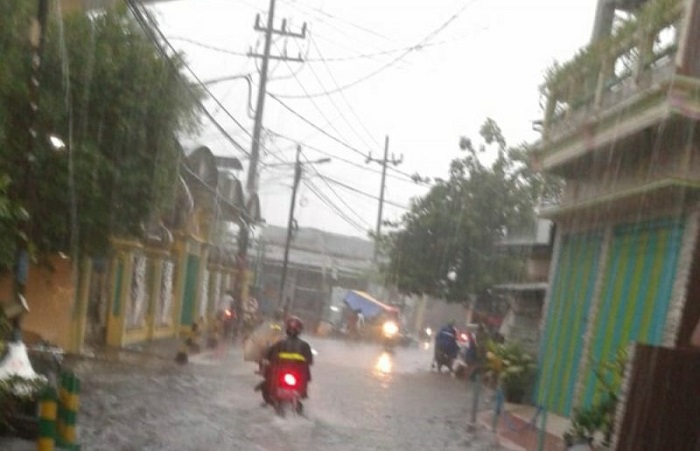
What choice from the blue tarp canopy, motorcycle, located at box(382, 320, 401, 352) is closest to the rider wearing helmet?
motorcycle, located at box(382, 320, 401, 352)

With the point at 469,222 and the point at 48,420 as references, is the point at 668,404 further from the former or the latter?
the point at 469,222

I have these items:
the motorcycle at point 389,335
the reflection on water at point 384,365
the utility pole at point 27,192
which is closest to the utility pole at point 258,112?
the reflection on water at point 384,365

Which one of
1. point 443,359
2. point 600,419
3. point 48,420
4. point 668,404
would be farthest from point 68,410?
point 443,359

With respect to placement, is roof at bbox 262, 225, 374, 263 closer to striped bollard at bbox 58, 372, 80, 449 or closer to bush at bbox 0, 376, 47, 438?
bush at bbox 0, 376, 47, 438

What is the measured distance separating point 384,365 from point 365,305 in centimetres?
1578

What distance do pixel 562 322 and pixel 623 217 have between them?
3311mm

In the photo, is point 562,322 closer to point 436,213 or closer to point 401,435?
point 401,435

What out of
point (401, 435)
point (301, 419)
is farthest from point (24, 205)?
point (401, 435)

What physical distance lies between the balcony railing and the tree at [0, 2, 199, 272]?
19.6 feet

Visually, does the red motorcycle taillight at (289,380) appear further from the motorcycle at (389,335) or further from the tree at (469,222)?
the motorcycle at (389,335)

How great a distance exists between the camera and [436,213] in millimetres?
34531

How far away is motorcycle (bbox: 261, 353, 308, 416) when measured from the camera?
13961mm

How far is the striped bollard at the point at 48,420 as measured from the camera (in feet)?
24.9

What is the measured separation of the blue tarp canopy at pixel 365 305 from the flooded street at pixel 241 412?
20.9m
